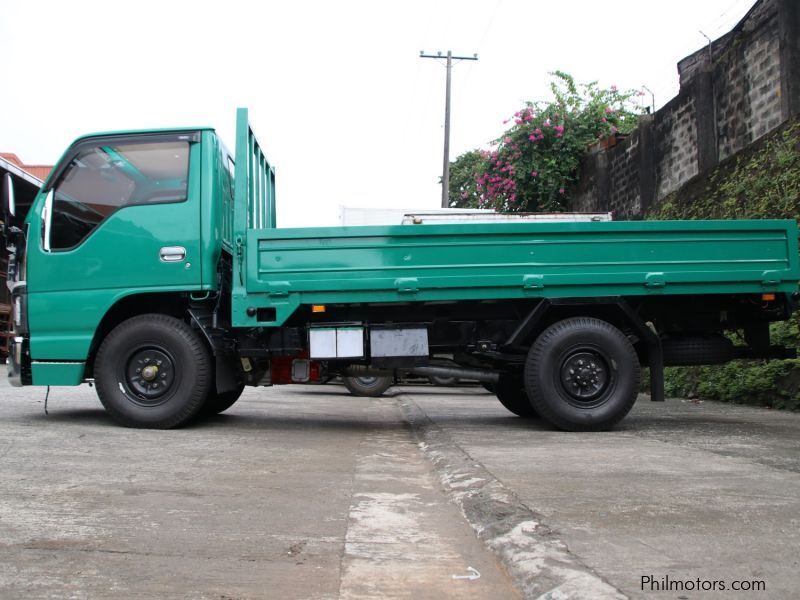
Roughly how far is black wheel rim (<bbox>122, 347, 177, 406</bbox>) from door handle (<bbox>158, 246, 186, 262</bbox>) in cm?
81

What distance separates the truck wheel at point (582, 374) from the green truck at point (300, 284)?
0.01m

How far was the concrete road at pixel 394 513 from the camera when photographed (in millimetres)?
2652

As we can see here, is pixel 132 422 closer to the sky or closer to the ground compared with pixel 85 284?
closer to the ground

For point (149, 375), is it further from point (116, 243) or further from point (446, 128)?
point (446, 128)

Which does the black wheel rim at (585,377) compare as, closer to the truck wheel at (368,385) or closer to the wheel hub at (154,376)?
the wheel hub at (154,376)

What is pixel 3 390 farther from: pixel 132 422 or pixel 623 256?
pixel 623 256

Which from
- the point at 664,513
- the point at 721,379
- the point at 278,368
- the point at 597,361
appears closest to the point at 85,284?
the point at 278,368

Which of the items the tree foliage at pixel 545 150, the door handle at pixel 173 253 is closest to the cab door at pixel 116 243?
the door handle at pixel 173 253

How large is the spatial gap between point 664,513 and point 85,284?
5.19m

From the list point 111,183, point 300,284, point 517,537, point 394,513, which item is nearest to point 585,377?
point 300,284

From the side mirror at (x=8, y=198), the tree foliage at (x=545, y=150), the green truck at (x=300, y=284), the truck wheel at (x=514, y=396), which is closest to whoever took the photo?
the side mirror at (x=8, y=198)

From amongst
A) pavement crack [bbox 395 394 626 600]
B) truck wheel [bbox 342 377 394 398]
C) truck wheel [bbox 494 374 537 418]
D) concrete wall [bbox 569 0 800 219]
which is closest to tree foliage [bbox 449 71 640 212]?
concrete wall [bbox 569 0 800 219]

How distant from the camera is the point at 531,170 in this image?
52.4 feet

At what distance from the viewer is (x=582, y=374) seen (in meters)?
6.37
